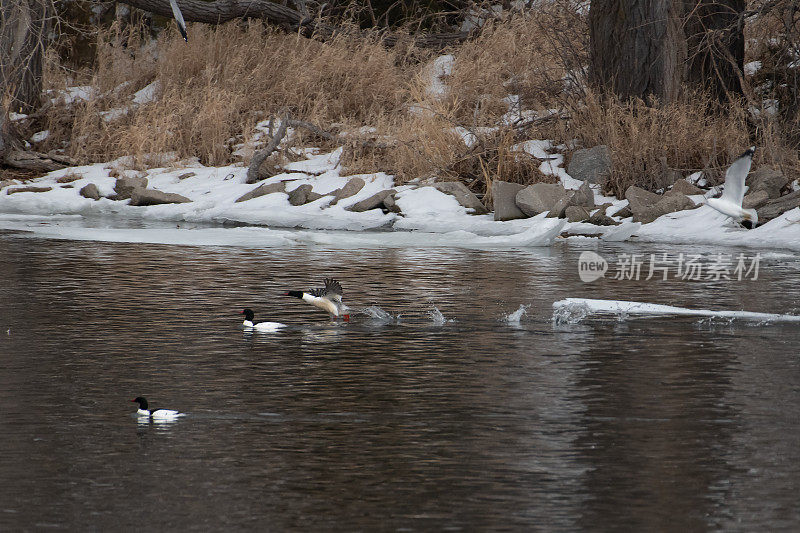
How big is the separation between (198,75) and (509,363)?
17471mm

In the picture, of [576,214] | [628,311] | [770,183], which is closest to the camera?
[628,311]

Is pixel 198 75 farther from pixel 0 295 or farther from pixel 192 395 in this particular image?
pixel 192 395

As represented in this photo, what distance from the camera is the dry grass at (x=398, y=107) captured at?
1791 cm

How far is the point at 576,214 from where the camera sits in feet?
55.1

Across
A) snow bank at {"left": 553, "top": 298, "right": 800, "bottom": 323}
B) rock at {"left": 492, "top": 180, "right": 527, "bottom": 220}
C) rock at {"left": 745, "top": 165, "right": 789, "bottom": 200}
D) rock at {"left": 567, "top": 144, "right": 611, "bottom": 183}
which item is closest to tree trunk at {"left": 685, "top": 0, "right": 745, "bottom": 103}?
rock at {"left": 567, "top": 144, "right": 611, "bottom": 183}

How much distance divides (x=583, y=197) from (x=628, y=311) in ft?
23.2

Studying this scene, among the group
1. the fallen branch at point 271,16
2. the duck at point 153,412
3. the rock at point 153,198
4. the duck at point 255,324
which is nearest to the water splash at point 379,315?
the duck at point 255,324

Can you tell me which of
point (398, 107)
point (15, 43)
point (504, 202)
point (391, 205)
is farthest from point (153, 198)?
point (504, 202)

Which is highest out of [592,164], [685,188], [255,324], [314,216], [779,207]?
[592,164]

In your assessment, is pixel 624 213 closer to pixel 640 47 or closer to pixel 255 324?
pixel 640 47

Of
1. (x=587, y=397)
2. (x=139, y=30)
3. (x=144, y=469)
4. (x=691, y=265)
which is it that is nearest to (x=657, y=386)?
(x=587, y=397)

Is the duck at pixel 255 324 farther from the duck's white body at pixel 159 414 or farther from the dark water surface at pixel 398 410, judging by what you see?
the duck's white body at pixel 159 414

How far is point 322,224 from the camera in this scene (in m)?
17.8

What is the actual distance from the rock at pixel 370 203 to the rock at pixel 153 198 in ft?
9.53
